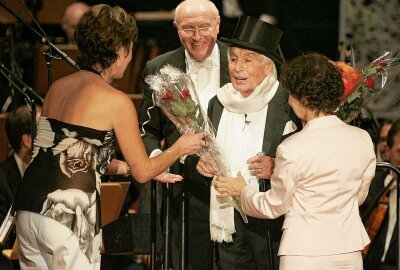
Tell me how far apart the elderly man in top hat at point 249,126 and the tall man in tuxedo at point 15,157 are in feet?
6.52

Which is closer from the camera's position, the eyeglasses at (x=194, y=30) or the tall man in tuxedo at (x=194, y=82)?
the tall man in tuxedo at (x=194, y=82)

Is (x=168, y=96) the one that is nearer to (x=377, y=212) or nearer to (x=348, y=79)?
(x=348, y=79)

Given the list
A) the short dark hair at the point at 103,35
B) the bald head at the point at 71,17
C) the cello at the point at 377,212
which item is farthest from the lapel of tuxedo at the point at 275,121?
the bald head at the point at 71,17

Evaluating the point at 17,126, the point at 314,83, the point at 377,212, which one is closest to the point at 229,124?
the point at 314,83

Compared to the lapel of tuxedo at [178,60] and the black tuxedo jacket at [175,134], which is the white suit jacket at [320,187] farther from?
the lapel of tuxedo at [178,60]

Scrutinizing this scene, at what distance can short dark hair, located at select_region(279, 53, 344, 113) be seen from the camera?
4141 mm

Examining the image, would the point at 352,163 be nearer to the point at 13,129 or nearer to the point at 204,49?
the point at 204,49

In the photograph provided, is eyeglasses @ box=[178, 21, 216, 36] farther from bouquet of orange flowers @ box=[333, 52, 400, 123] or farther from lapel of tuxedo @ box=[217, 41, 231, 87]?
bouquet of orange flowers @ box=[333, 52, 400, 123]

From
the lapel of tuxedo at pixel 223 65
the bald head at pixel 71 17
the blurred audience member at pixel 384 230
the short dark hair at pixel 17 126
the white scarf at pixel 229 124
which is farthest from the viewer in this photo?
the bald head at pixel 71 17

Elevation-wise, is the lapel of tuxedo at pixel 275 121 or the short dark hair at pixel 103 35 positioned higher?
the short dark hair at pixel 103 35

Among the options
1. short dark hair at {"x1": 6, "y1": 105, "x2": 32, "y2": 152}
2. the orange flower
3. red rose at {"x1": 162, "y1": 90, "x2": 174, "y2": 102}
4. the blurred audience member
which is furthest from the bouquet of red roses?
the blurred audience member

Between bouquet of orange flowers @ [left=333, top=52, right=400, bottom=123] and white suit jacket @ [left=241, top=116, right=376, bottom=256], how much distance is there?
415 mm

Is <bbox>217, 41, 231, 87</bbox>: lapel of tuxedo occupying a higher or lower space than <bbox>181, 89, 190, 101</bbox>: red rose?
higher

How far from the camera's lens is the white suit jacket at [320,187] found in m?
4.07
